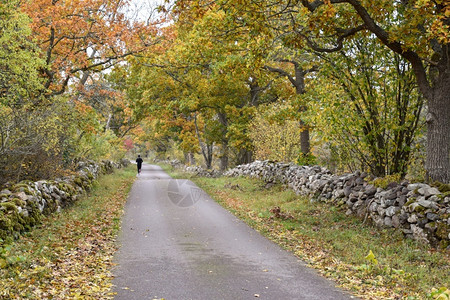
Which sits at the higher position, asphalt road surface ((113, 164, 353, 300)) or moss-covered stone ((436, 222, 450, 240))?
moss-covered stone ((436, 222, 450, 240))

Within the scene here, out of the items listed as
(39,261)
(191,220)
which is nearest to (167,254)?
(39,261)

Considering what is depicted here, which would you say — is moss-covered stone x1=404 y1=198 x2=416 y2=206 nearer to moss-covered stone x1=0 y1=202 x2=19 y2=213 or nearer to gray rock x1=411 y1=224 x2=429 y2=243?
gray rock x1=411 y1=224 x2=429 y2=243

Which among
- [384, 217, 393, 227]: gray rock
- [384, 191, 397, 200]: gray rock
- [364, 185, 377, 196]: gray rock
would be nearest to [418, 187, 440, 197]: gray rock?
[384, 191, 397, 200]: gray rock

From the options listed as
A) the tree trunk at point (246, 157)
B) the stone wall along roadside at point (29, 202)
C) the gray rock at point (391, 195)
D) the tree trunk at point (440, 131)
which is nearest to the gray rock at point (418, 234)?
the gray rock at point (391, 195)

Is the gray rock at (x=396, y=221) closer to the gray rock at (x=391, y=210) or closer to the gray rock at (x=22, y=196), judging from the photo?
the gray rock at (x=391, y=210)

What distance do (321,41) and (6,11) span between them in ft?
Result: 32.9

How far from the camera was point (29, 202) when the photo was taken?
9.93 m

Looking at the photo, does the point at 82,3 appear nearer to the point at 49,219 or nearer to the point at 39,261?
the point at 49,219

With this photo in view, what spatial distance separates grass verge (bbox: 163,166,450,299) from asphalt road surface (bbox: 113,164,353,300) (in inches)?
19.4

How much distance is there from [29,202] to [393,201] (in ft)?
30.8

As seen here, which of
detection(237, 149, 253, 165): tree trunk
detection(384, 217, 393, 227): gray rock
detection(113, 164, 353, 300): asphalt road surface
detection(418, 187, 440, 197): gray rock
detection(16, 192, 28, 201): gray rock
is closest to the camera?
detection(113, 164, 353, 300): asphalt road surface

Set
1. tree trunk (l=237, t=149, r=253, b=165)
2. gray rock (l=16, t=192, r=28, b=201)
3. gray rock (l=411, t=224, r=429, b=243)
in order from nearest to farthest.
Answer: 1. gray rock (l=411, t=224, r=429, b=243)
2. gray rock (l=16, t=192, r=28, b=201)
3. tree trunk (l=237, t=149, r=253, b=165)

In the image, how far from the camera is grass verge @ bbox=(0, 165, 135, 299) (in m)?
5.59

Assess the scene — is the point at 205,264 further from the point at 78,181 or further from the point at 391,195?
the point at 78,181
